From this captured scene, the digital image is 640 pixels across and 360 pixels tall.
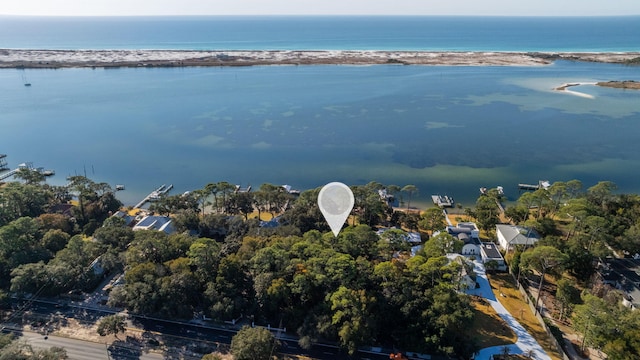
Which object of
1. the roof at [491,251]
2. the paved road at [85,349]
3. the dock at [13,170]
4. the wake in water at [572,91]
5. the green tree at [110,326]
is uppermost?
the wake in water at [572,91]

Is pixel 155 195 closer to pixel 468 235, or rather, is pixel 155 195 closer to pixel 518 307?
pixel 468 235

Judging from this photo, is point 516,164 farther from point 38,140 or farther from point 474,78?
point 38,140

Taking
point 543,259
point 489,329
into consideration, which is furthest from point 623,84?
point 489,329

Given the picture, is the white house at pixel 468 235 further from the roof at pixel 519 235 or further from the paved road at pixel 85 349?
the paved road at pixel 85 349

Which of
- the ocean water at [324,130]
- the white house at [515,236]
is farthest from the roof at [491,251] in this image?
the ocean water at [324,130]

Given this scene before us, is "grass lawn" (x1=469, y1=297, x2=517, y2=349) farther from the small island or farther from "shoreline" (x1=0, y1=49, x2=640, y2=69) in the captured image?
"shoreline" (x1=0, y1=49, x2=640, y2=69)
